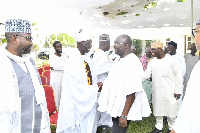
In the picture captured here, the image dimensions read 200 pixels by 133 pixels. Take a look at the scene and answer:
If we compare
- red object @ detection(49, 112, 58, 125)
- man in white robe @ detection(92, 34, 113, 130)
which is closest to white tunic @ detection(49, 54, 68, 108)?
man in white robe @ detection(92, 34, 113, 130)

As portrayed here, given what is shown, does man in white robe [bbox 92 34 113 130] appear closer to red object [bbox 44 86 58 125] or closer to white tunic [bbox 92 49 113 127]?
white tunic [bbox 92 49 113 127]

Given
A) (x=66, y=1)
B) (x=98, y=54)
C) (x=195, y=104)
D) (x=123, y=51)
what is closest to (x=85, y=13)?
(x=66, y=1)

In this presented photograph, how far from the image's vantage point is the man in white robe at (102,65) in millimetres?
3990

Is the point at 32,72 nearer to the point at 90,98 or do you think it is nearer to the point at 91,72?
the point at 90,98

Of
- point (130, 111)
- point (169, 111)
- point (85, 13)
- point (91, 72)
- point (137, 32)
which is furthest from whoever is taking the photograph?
point (137, 32)

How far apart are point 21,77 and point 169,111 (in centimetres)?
322

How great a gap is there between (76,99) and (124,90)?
2.78 ft

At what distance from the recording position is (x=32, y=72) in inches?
81.2

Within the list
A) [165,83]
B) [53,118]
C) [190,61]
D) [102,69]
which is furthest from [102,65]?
[190,61]

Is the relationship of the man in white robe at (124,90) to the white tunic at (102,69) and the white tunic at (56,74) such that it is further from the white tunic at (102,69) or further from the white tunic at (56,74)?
the white tunic at (56,74)

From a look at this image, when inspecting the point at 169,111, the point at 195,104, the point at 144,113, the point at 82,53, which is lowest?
the point at 169,111

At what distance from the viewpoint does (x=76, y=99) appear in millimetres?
3043

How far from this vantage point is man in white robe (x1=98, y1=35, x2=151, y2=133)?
252cm

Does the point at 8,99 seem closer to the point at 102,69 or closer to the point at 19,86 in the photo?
the point at 19,86
